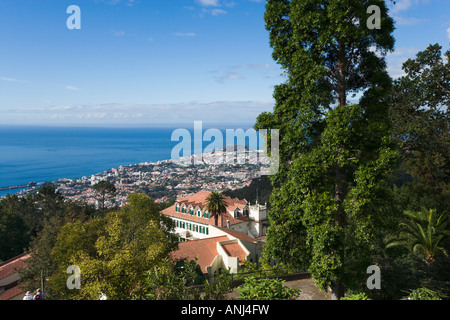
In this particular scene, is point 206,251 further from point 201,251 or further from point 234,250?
point 234,250

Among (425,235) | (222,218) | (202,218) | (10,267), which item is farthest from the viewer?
(222,218)

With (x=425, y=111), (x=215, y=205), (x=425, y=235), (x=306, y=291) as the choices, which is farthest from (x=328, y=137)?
(x=215, y=205)

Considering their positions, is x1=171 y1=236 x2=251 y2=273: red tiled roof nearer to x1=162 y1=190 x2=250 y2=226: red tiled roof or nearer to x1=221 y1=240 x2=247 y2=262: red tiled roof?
x1=221 y1=240 x2=247 y2=262: red tiled roof
